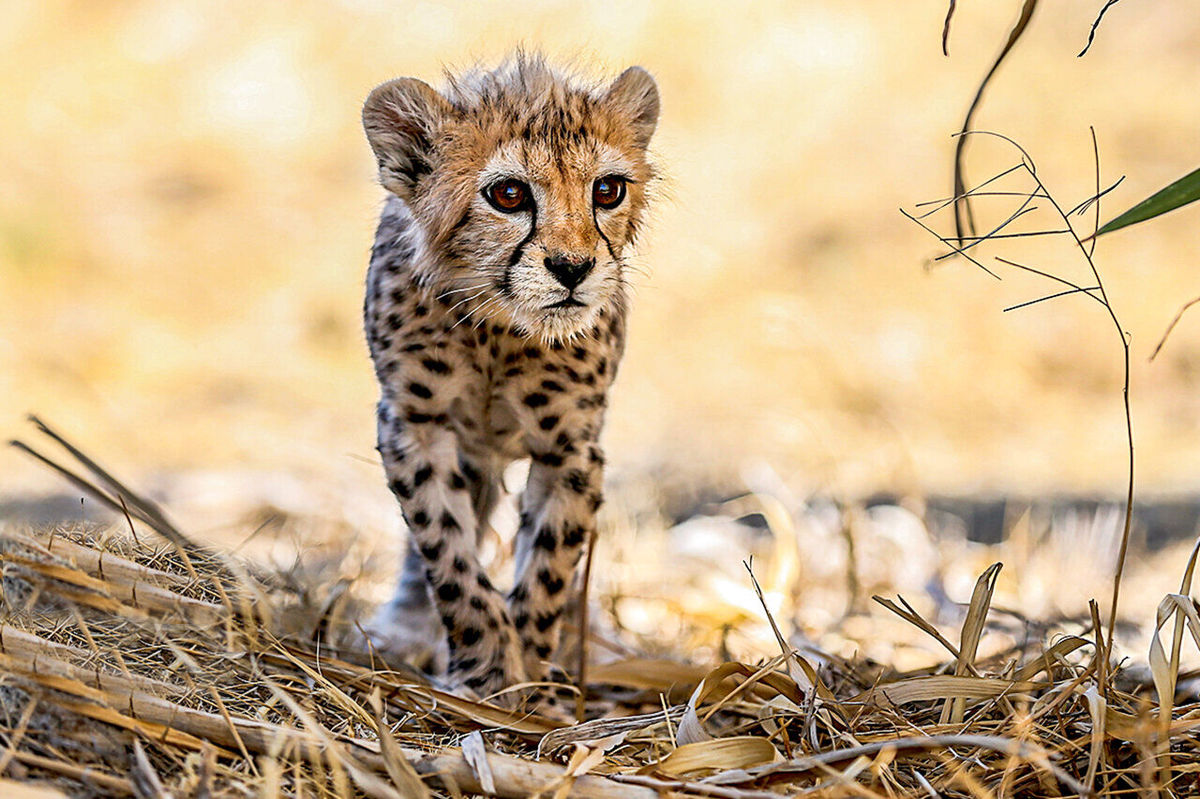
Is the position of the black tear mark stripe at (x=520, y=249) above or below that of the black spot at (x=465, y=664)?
above

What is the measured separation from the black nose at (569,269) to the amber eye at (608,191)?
9.6 inches

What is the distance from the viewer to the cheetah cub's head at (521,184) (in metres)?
3.05

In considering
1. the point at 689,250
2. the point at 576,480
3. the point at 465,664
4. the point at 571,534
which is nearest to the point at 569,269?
the point at 576,480

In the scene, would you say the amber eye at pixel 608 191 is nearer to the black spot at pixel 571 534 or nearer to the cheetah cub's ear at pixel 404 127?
the cheetah cub's ear at pixel 404 127

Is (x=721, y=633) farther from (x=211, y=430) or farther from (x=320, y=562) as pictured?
(x=211, y=430)

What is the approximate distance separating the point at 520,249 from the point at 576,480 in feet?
2.99

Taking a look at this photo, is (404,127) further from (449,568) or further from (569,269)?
(449,568)

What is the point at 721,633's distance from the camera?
15.1ft

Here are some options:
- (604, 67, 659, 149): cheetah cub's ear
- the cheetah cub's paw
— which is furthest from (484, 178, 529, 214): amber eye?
the cheetah cub's paw

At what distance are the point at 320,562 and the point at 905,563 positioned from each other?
2.66m

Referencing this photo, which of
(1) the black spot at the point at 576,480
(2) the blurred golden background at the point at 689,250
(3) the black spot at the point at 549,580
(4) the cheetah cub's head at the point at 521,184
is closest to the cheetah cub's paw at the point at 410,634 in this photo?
(3) the black spot at the point at 549,580

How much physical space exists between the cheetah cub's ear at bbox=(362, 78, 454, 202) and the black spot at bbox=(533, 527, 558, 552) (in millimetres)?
1112

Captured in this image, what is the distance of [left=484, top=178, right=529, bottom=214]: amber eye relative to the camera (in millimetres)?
3105

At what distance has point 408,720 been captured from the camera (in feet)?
9.29
